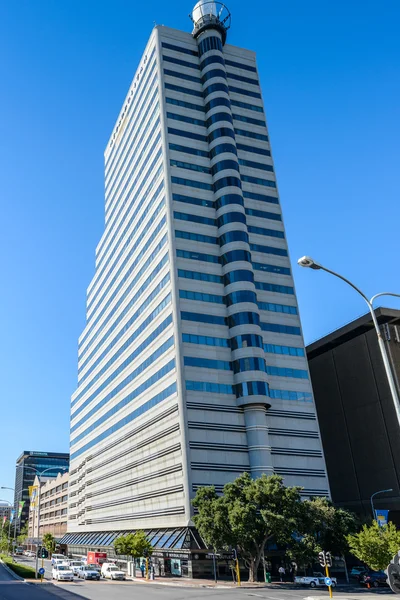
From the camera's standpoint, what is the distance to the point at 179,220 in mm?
73438

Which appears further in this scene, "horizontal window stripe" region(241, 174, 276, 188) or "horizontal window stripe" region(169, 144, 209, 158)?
"horizontal window stripe" region(241, 174, 276, 188)

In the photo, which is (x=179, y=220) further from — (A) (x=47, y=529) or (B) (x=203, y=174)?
(A) (x=47, y=529)

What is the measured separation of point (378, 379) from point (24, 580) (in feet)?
183

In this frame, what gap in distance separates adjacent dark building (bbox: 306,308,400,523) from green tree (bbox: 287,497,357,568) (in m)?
26.3

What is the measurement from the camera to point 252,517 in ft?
151

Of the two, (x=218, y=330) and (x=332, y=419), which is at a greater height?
(x=218, y=330)

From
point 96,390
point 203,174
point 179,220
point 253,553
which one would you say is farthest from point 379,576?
point 96,390

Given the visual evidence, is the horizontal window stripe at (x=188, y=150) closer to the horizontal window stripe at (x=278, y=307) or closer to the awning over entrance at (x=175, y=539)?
the horizontal window stripe at (x=278, y=307)

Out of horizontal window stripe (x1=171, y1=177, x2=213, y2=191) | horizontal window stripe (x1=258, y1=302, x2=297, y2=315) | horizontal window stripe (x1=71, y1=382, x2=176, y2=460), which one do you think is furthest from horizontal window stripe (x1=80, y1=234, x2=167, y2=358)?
horizontal window stripe (x1=71, y1=382, x2=176, y2=460)

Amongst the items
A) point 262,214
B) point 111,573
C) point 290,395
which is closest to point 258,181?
point 262,214

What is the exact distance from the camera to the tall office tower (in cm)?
6341

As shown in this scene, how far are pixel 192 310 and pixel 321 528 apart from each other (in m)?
30.9

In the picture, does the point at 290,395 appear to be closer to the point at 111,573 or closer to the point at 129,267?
the point at 111,573

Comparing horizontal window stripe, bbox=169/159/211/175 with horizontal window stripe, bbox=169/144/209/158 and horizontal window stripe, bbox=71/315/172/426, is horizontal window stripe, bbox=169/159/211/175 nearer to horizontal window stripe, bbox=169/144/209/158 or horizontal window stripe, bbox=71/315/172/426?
horizontal window stripe, bbox=169/144/209/158
